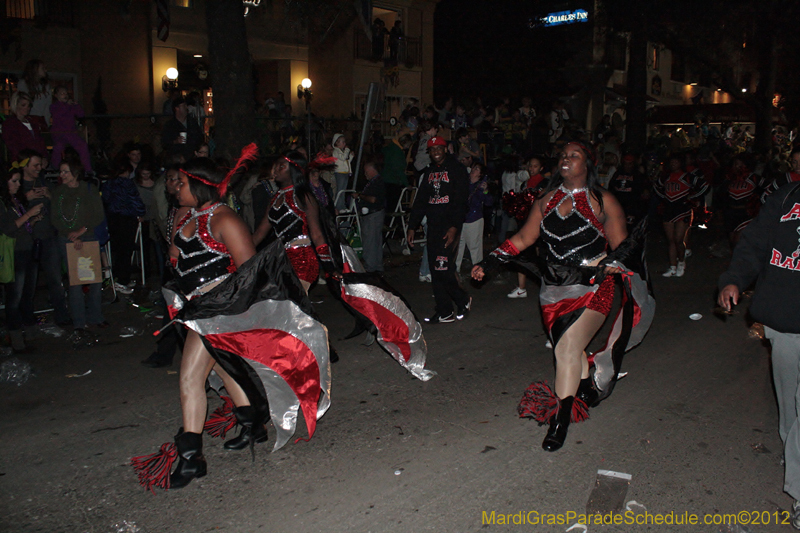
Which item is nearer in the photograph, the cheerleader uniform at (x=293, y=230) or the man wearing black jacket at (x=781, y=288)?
the man wearing black jacket at (x=781, y=288)

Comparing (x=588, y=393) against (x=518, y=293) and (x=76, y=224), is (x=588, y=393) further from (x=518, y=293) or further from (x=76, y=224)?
(x=76, y=224)

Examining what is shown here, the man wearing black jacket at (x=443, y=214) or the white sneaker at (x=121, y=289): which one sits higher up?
the man wearing black jacket at (x=443, y=214)

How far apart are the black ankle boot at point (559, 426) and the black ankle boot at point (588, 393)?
51 cm

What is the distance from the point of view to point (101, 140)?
12.1 m

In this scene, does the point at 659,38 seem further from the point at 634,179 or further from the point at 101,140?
the point at 101,140

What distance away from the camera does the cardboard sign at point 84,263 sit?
24.4ft

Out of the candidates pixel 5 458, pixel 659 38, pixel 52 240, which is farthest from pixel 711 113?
pixel 5 458

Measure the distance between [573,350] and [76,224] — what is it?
5.69 meters

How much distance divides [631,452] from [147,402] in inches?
144

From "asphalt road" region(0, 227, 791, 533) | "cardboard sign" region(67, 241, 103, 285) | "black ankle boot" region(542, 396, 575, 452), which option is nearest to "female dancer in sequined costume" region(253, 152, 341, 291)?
"asphalt road" region(0, 227, 791, 533)

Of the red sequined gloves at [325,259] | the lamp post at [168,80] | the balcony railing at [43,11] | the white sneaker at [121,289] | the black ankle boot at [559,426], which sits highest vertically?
the balcony railing at [43,11]

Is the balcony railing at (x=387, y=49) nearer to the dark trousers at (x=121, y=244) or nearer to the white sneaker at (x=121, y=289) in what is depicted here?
the dark trousers at (x=121, y=244)

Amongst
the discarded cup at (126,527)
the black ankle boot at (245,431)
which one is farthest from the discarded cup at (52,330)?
the discarded cup at (126,527)

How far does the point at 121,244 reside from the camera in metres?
9.24
